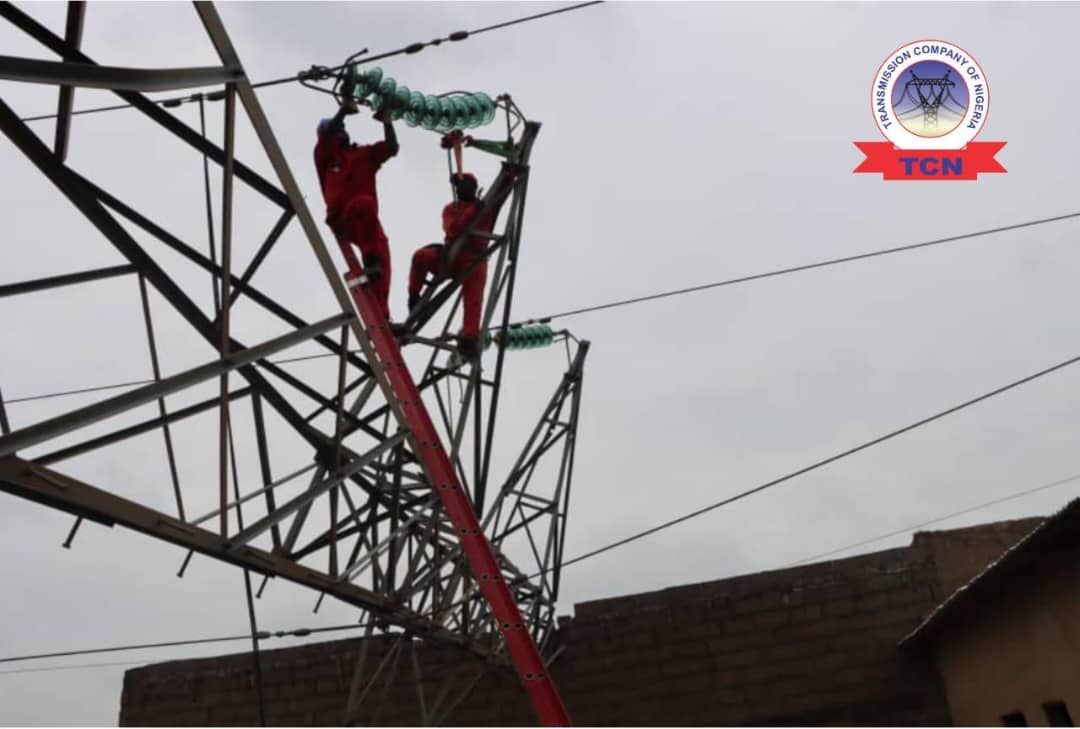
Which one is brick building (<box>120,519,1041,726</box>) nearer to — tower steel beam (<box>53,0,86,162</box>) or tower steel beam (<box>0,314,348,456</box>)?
tower steel beam (<box>0,314,348,456</box>)

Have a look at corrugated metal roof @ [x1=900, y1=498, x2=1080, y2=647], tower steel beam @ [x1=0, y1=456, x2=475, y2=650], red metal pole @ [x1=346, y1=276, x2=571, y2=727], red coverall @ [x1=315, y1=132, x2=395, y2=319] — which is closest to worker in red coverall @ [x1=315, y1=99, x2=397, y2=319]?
red coverall @ [x1=315, y1=132, x2=395, y2=319]

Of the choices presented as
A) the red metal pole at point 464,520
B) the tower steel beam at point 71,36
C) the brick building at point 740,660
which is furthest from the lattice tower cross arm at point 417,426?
the brick building at point 740,660

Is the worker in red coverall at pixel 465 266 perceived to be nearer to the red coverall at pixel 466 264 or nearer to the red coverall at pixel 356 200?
the red coverall at pixel 466 264

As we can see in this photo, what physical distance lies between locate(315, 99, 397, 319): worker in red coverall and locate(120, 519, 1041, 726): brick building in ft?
17.0

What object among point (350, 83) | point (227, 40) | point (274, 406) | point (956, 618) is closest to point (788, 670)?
point (956, 618)

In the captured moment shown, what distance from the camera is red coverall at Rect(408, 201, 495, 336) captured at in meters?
9.96

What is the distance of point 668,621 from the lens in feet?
43.2

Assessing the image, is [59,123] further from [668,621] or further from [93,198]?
[668,621]

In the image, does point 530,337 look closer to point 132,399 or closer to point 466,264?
point 466,264

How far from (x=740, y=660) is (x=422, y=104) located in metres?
7.68

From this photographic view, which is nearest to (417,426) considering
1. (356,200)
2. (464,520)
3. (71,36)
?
(464,520)

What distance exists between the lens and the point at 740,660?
12664 mm

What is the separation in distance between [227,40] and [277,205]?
128 centimetres

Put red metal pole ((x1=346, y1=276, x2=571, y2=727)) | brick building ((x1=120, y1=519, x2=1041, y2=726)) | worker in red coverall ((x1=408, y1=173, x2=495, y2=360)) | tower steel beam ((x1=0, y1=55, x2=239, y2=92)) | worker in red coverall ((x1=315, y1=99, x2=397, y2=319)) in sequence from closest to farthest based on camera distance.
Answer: tower steel beam ((x1=0, y1=55, x2=239, y2=92)) → red metal pole ((x1=346, y1=276, x2=571, y2=727)) → worker in red coverall ((x1=315, y1=99, x2=397, y2=319)) → worker in red coverall ((x1=408, y1=173, x2=495, y2=360)) → brick building ((x1=120, y1=519, x2=1041, y2=726))
